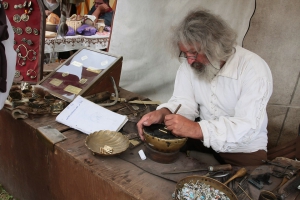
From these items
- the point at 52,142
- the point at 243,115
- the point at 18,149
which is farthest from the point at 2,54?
the point at 243,115

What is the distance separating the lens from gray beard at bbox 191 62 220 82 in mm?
1749

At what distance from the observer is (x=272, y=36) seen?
2.54 meters

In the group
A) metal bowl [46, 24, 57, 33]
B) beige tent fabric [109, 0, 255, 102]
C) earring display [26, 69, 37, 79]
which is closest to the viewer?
earring display [26, 69, 37, 79]

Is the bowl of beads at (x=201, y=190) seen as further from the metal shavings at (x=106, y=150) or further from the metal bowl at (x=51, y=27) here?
the metal bowl at (x=51, y=27)

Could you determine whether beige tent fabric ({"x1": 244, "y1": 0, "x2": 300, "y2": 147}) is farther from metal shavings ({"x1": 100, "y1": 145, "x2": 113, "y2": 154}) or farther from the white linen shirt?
metal shavings ({"x1": 100, "y1": 145, "x2": 113, "y2": 154})

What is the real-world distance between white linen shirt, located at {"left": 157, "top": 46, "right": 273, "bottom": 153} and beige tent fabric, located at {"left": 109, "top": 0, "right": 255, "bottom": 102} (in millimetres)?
759

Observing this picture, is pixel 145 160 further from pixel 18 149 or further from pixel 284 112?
pixel 284 112

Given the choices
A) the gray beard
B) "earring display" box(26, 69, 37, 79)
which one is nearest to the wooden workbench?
"earring display" box(26, 69, 37, 79)

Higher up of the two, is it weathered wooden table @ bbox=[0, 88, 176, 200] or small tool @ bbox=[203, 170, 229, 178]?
small tool @ bbox=[203, 170, 229, 178]

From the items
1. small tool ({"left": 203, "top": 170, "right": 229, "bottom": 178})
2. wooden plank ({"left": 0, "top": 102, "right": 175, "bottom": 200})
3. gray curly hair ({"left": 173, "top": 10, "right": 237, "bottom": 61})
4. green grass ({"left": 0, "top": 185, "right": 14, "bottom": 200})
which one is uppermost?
gray curly hair ({"left": 173, "top": 10, "right": 237, "bottom": 61})

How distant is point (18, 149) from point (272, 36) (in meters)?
2.44

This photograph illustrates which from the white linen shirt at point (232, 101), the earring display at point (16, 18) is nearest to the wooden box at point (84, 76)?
the earring display at point (16, 18)

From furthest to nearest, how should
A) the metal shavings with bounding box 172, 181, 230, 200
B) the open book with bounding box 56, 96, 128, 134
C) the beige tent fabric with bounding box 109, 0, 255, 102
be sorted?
1. the beige tent fabric with bounding box 109, 0, 255, 102
2. the open book with bounding box 56, 96, 128, 134
3. the metal shavings with bounding box 172, 181, 230, 200

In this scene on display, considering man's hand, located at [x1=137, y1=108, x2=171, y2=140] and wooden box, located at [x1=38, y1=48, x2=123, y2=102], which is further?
wooden box, located at [x1=38, y1=48, x2=123, y2=102]
